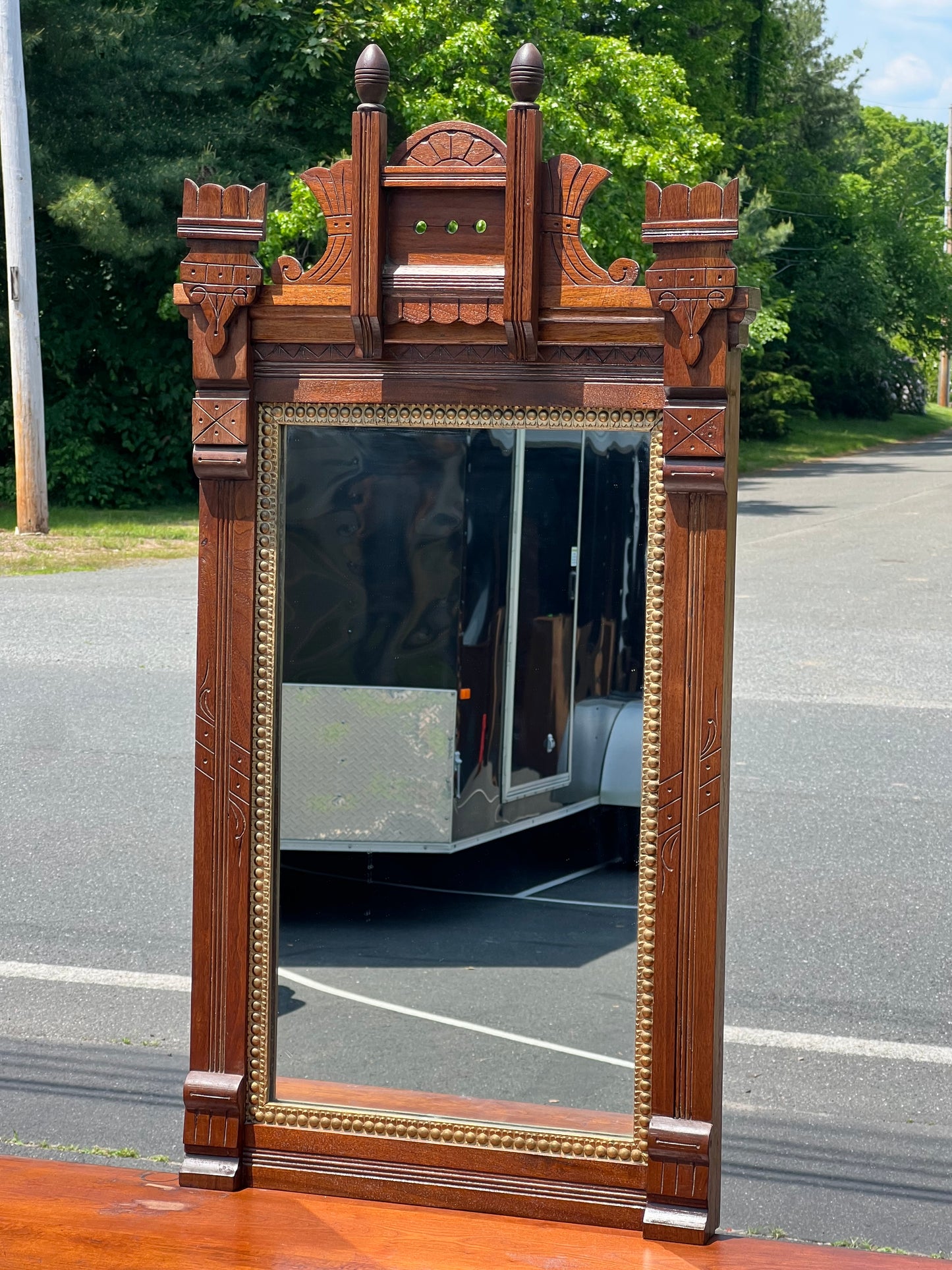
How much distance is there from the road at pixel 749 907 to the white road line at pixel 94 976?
3cm

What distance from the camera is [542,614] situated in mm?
2424

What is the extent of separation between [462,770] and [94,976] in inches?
98.6

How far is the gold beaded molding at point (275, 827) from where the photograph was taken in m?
2.21

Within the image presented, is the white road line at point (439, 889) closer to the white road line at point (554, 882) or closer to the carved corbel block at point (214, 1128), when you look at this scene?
the white road line at point (554, 882)

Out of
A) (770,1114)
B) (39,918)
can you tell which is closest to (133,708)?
(39,918)

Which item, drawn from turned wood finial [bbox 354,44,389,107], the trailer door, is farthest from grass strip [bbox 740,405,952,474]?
turned wood finial [bbox 354,44,389,107]

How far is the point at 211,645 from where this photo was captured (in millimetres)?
2340

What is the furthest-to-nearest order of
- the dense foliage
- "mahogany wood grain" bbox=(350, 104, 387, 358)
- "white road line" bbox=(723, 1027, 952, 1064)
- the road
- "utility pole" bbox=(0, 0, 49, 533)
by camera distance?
the dense foliage, "utility pole" bbox=(0, 0, 49, 533), "white road line" bbox=(723, 1027, 952, 1064), the road, "mahogany wood grain" bbox=(350, 104, 387, 358)

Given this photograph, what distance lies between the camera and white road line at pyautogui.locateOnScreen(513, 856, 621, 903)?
236cm

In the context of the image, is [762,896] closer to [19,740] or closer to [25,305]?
[19,740]

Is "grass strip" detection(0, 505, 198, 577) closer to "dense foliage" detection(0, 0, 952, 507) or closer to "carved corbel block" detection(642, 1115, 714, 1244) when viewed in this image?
"dense foliage" detection(0, 0, 952, 507)

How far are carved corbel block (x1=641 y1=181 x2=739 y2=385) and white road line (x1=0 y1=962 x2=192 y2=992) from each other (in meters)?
3.03

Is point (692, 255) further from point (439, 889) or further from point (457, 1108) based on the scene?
point (457, 1108)

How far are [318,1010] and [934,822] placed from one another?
4.69 m
